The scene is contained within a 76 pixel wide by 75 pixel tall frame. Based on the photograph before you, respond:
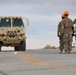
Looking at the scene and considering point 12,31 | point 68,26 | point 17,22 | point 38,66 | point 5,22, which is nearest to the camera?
point 38,66

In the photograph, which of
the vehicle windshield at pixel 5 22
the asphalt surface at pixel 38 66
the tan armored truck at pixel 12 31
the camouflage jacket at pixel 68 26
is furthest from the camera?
the vehicle windshield at pixel 5 22

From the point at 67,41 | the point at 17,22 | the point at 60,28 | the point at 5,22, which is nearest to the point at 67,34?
the point at 67,41

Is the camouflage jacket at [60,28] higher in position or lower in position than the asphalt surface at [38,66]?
higher

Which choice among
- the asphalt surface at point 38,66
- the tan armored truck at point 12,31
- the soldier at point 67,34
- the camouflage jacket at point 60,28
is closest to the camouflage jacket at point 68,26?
the soldier at point 67,34

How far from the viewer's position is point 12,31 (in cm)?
3216

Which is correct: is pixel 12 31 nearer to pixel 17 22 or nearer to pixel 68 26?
pixel 17 22

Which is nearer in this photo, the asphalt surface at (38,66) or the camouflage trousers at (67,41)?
the asphalt surface at (38,66)

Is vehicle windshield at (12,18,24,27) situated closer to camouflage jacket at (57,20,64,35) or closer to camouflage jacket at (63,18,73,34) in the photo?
camouflage jacket at (57,20,64,35)

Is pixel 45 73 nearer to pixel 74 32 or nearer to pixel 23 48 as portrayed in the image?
pixel 74 32

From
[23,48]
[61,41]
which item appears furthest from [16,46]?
[61,41]

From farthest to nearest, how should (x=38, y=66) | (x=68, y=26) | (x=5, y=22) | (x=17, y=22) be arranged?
1. (x=5, y=22)
2. (x=17, y=22)
3. (x=68, y=26)
4. (x=38, y=66)

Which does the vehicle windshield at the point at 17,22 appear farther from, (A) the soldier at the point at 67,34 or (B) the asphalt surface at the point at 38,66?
(B) the asphalt surface at the point at 38,66

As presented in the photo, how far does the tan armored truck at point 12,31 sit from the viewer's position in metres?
32.2

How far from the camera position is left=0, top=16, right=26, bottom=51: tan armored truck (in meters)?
32.2
